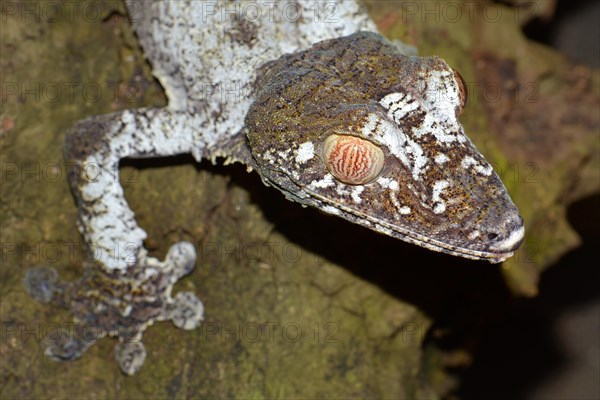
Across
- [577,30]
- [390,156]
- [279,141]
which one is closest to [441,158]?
[390,156]

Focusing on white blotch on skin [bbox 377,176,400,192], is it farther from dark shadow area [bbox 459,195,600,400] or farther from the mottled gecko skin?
dark shadow area [bbox 459,195,600,400]

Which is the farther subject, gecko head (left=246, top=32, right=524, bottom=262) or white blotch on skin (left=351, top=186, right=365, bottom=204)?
white blotch on skin (left=351, top=186, right=365, bottom=204)

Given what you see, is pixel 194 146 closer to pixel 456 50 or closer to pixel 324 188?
pixel 324 188

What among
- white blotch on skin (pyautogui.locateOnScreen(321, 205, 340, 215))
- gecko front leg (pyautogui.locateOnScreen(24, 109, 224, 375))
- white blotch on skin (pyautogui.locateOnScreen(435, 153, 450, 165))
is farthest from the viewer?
gecko front leg (pyautogui.locateOnScreen(24, 109, 224, 375))

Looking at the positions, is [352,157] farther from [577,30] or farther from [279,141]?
[577,30]

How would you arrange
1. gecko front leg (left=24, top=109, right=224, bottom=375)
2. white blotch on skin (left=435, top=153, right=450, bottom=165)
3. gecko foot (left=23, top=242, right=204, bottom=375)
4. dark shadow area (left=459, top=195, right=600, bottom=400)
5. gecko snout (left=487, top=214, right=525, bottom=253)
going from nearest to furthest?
gecko snout (left=487, top=214, right=525, bottom=253), white blotch on skin (left=435, top=153, right=450, bottom=165), gecko front leg (left=24, top=109, right=224, bottom=375), gecko foot (left=23, top=242, right=204, bottom=375), dark shadow area (left=459, top=195, right=600, bottom=400)

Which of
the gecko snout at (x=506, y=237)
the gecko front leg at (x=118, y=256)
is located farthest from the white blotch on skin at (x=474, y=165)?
the gecko front leg at (x=118, y=256)

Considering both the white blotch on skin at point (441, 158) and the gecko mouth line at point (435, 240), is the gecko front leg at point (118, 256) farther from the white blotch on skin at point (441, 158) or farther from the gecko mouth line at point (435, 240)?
the white blotch on skin at point (441, 158)

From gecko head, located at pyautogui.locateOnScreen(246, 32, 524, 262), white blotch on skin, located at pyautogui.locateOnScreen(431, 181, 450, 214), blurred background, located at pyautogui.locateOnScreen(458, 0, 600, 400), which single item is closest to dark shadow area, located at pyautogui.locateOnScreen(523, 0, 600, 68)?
blurred background, located at pyautogui.locateOnScreen(458, 0, 600, 400)
